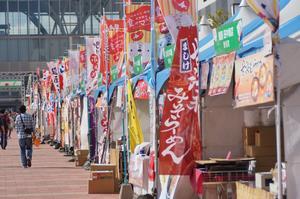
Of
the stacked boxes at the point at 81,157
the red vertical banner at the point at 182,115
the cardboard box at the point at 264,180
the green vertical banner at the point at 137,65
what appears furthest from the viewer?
the stacked boxes at the point at 81,157

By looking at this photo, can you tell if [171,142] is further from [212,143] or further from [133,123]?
[133,123]

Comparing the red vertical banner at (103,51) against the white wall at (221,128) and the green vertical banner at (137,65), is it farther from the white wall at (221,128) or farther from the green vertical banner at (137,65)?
the white wall at (221,128)

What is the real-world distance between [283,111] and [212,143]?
133 inches

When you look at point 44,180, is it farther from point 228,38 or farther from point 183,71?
point 228,38

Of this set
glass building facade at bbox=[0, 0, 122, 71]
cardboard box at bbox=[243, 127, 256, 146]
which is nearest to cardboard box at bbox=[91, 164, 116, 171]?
cardboard box at bbox=[243, 127, 256, 146]

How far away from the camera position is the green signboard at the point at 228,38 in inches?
328

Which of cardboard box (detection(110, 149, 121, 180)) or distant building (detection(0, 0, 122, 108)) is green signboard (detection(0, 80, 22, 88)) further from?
cardboard box (detection(110, 149, 121, 180))

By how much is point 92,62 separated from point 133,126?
7.13m

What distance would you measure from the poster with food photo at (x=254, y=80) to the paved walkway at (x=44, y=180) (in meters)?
6.41

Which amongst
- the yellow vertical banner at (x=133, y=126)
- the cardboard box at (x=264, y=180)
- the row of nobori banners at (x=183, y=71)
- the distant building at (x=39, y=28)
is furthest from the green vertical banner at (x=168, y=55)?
the distant building at (x=39, y=28)

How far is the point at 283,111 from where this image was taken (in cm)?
707

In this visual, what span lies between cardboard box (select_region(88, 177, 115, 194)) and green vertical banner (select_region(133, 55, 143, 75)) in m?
2.29

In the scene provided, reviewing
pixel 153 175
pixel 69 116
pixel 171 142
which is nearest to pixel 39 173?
pixel 69 116

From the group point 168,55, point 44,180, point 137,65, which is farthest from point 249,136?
point 44,180
